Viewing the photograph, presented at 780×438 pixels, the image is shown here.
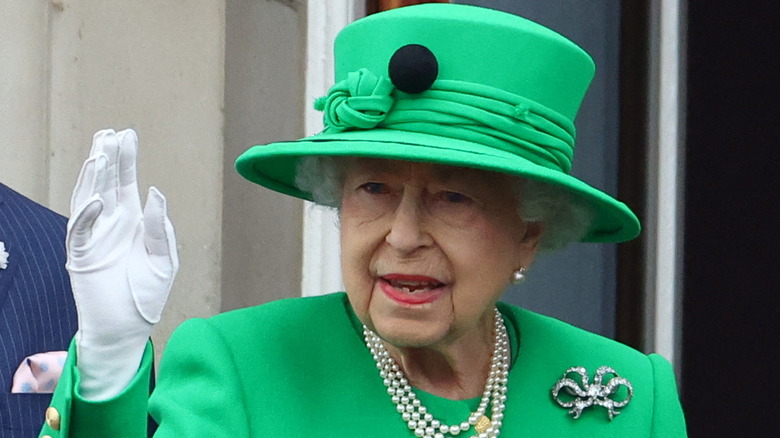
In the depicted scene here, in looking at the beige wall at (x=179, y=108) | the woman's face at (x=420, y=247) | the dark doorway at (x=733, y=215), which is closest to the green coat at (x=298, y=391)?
the woman's face at (x=420, y=247)

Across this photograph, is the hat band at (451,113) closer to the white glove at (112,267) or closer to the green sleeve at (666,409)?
the white glove at (112,267)

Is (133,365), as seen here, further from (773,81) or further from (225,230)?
(773,81)

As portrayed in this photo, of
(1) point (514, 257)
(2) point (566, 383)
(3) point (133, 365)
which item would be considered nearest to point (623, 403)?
(2) point (566, 383)

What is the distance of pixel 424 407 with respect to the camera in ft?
7.63

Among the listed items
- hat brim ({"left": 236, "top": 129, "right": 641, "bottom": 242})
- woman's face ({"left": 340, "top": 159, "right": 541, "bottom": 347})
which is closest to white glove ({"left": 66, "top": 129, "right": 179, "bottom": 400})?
hat brim ({"left": 236, "top": 129, "right": 641, "bottom": 242})

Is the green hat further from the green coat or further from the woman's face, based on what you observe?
the green coat

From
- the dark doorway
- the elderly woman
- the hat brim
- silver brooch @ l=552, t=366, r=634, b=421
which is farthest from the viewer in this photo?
the dark doorway

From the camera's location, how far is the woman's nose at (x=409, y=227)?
2.17 m

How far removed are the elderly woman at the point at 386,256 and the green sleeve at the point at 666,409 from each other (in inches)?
1.9

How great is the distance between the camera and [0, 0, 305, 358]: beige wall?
3877 millimetres

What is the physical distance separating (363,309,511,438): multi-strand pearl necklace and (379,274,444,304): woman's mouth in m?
0.19

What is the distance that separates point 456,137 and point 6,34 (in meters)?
2.08

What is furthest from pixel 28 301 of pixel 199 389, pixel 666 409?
pixel 666 409

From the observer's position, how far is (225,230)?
410cm
